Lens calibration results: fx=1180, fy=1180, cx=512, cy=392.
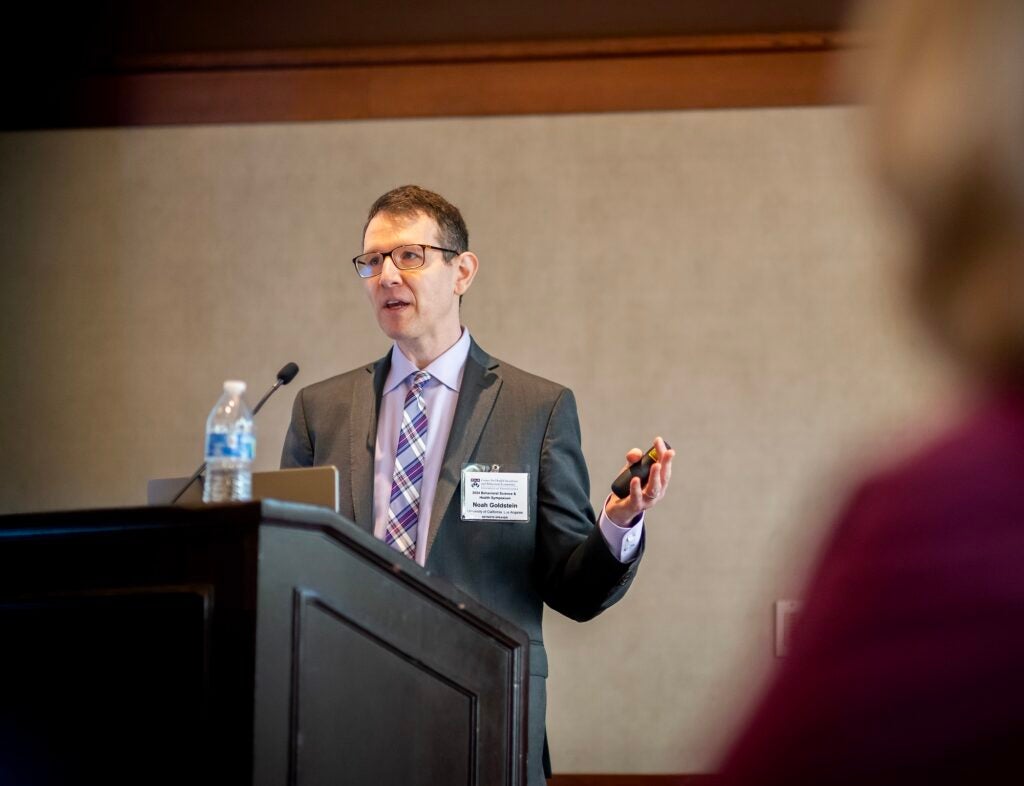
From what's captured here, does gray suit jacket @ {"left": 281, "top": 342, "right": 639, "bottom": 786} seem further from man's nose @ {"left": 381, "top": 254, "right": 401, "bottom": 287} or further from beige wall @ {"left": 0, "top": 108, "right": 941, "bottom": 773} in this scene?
beige wall @ {"left": 0, "top": 108, "right": 941, "bottom": 773}

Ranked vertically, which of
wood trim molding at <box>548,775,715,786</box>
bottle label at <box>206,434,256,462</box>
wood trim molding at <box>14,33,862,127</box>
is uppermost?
wood trim molding at <box>14,33,862,127</box>

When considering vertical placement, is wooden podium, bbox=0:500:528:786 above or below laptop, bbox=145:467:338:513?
below

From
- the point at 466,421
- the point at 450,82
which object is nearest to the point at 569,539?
the point at 466,421

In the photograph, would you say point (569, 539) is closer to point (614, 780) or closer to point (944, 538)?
point (614, 780)

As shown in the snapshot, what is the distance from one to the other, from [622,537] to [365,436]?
77cm

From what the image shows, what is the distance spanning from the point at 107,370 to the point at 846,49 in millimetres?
4163

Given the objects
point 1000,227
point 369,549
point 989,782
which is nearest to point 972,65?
point 1000,227

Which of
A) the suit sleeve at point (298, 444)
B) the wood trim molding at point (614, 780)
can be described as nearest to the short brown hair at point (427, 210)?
the suit sleeve at point (298, 444)

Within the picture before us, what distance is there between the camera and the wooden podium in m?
1.59

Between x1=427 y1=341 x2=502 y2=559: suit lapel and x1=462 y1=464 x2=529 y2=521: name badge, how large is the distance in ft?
0.12

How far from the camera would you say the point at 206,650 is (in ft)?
5.26

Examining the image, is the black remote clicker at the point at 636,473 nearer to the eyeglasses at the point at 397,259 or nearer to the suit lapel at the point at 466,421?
the suit lapel at the point at 466,421

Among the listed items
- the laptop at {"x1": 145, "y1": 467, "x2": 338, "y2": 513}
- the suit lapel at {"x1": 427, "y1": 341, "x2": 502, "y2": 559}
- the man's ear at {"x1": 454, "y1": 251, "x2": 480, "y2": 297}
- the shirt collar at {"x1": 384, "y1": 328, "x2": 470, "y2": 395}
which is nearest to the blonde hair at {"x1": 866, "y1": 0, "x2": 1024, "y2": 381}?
Answer: the laptop at {"x1": 145, "y1": 467, "x2": 338, "y2": 513}

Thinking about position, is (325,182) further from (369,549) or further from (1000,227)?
(1000,227)
